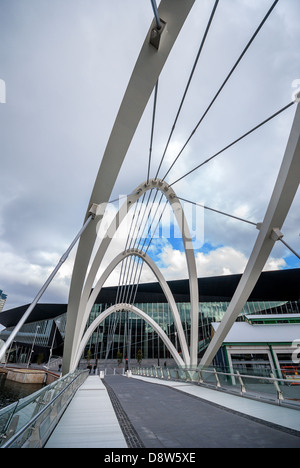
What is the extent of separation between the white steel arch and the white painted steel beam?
15.5 feet

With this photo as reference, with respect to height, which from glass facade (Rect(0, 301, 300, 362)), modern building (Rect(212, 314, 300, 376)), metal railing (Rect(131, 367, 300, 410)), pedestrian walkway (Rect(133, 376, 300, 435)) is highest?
glass facade (Rect(0, 301, 300, 362))

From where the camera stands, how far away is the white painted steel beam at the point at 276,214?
7613mm

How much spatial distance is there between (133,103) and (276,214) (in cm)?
665

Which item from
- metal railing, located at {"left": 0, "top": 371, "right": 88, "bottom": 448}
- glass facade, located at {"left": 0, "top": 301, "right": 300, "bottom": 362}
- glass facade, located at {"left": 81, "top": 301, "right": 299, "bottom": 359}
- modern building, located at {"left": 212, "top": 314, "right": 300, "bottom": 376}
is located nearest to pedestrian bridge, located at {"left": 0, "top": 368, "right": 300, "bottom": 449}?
metal railing, located at {"left": 0, "top": 371, "right": 88, "bottom": 448}

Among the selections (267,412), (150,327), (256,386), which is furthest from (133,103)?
(150,327)

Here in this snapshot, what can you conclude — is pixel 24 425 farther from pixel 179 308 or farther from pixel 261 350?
pixel 179 308

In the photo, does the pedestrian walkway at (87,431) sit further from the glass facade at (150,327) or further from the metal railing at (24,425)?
the glass facade at (150,327)

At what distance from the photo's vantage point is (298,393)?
19.3 feet

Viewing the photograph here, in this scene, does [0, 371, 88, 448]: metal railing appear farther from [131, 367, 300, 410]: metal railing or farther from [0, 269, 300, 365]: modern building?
[0, 269, 300, 365]: modern building

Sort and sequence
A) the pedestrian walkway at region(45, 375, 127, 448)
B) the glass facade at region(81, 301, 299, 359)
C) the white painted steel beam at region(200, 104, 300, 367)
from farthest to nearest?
the glass facade at region(81, 301, 299, 359), the white painted steel beam at region(200, 104, 300, 367), the pedestrian walkway at region(45, 375, 127, 448)

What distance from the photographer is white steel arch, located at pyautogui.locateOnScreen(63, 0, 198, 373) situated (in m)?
5.22

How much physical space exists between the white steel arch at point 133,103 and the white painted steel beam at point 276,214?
4726 millimetres

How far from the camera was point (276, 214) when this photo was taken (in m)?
8.86
